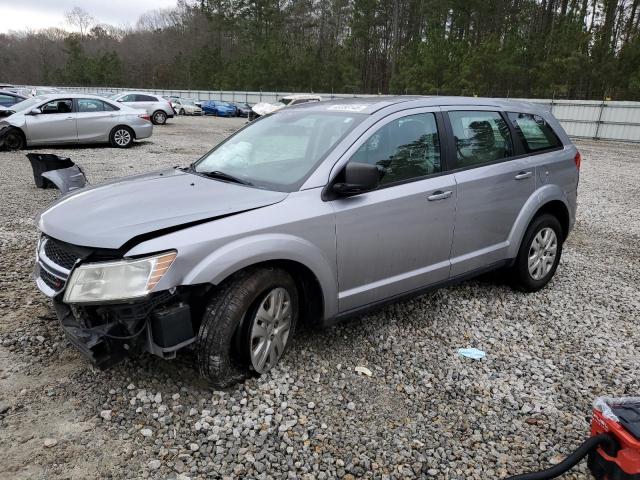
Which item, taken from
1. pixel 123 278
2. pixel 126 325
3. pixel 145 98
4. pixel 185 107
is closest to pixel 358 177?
pixel 123 278

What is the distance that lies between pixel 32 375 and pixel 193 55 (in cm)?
7213

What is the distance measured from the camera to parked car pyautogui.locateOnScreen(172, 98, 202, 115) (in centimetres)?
3625

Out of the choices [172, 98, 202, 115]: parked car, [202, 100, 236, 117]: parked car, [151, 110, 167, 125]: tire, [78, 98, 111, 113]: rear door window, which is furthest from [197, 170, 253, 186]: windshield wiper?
[202, 100, 236, 117]: parked car

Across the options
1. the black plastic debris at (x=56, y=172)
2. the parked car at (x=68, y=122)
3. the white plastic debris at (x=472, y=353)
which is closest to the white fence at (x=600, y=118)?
the parked car at (x=68, y=122)

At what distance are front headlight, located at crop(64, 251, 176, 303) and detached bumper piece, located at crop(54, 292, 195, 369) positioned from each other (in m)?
0.07

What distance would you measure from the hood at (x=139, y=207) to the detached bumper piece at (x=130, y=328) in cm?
35

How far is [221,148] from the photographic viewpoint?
4.17 meters

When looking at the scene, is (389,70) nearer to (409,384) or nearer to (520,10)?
(520,10)

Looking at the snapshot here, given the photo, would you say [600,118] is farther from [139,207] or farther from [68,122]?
[139,207]

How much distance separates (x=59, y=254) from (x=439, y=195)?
2.53 metres

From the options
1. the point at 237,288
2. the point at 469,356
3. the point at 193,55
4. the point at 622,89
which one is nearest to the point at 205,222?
the point at 237,288

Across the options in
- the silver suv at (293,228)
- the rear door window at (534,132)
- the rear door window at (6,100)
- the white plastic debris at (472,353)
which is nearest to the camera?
the silver suv at (293,228)

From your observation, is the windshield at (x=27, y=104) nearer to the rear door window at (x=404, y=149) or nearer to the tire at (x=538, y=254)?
the rear door window at (x=404, y=149)

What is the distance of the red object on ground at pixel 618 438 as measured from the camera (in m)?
2.19
